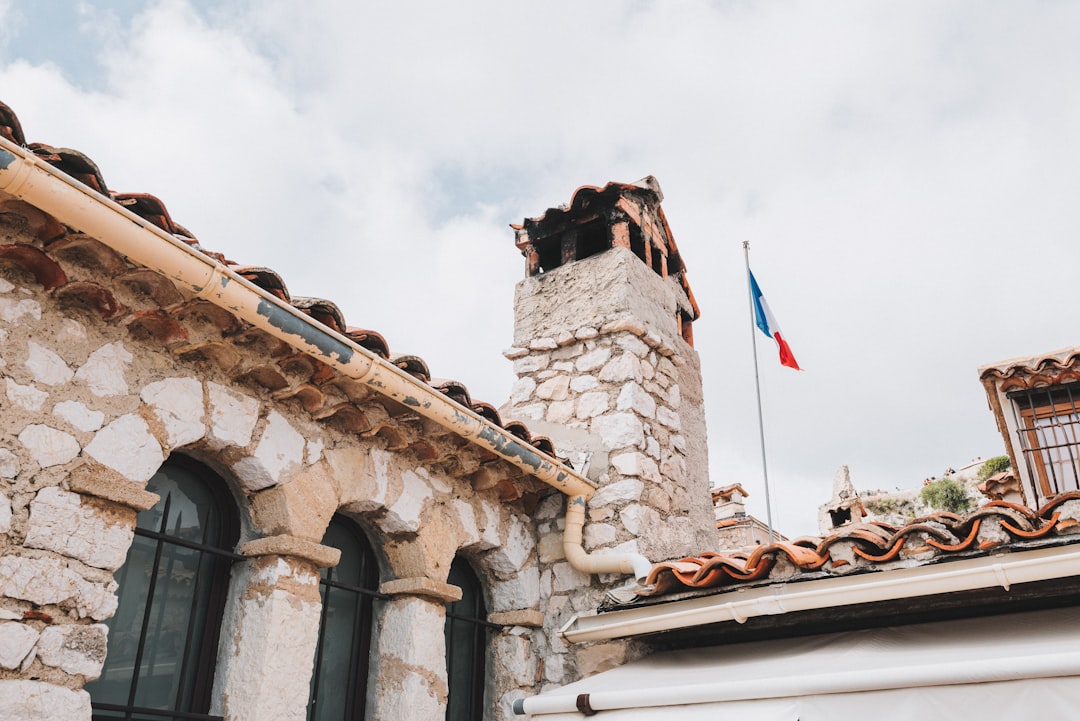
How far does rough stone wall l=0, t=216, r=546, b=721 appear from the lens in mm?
2672

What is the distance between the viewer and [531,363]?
5832 mm

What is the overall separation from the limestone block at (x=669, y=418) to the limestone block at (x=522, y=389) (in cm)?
89

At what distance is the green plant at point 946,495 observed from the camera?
62.3 feet

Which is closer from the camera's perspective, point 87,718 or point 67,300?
point 87,718

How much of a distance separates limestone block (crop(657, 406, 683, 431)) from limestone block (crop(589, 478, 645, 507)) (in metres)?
0.70

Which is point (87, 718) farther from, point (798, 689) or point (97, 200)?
point (798, 689)

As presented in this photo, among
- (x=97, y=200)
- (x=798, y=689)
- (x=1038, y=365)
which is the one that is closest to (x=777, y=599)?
(x=798, y=689)

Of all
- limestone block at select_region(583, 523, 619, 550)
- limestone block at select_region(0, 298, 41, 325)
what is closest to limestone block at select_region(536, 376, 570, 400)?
limestone block at select_region(583, 523, 619, 550)

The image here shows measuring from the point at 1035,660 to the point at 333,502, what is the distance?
2.80 metres

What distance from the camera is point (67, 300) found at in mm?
2980

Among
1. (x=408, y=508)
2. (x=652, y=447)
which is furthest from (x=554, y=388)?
(x=408, y=508)

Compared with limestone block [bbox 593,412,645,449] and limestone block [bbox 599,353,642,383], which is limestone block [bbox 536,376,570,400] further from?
limestone block [bbox 593,412,645,449]

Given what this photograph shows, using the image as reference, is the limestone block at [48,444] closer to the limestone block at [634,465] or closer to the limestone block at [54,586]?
the limestone block at [54,586]

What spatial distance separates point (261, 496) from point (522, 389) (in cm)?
250
